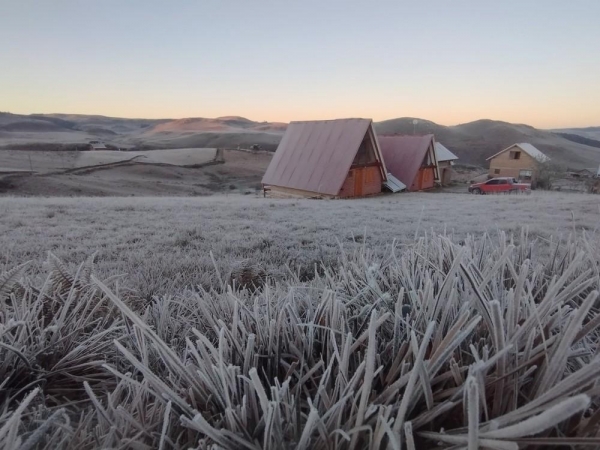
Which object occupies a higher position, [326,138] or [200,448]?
[326,138]

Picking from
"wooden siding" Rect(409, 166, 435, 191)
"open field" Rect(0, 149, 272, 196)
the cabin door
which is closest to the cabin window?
"wooden siding" Rect(409, 166, 435, 191)

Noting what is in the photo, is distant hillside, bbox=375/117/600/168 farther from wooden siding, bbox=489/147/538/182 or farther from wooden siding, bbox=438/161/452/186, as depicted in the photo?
wooden siding, bbox=438/161/452/186

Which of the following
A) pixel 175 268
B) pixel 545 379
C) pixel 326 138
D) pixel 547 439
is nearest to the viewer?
pixel 547 439

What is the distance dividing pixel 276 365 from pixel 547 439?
603 mm

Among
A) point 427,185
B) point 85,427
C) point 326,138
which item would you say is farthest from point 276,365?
point 427,185

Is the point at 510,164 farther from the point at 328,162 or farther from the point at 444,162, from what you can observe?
the point at 328,162

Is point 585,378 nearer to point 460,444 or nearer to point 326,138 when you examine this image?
point 460,444

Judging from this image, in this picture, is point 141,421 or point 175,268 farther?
point 175,268

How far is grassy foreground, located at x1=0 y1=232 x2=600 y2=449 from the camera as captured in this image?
2.15ft

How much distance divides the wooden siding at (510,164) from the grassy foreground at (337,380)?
36.3 meters

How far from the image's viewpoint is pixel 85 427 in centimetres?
83

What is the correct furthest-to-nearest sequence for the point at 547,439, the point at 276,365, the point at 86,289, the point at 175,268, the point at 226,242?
the point at 226,242, the point at 175,268, the point at 86,289, the point at 276,365, the point at 547,439

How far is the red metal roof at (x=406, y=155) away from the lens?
2358cm

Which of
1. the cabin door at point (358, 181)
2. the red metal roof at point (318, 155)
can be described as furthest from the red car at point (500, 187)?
the red metal roof at point (318, 155)
